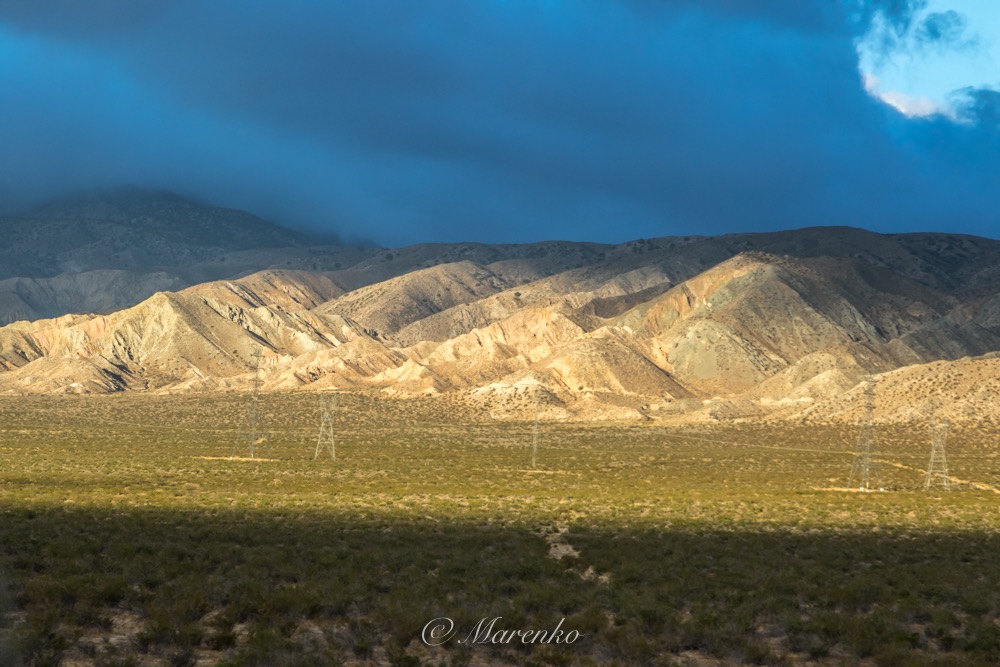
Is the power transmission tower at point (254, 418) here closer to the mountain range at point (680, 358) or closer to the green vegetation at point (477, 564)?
the mountain range at point (680, 358)

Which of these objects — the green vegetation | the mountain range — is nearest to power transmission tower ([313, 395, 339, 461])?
the green vegetation

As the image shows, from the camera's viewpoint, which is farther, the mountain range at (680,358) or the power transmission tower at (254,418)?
the mountain range at (680,358)

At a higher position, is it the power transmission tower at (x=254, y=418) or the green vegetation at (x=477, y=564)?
the green vegetation at (x=477, y=564)

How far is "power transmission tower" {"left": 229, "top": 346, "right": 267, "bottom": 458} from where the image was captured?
7479 centimetres

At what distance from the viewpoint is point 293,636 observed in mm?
15977

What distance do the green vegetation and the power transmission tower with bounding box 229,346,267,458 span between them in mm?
12411

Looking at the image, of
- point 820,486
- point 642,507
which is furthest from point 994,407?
point 642,507

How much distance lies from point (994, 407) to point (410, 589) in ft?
316

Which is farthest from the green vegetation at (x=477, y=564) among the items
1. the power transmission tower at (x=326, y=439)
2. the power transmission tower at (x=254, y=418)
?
the power transmission tower at (x=254, y=418)

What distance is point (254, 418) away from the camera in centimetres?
8462

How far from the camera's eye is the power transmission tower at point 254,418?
74794 mm

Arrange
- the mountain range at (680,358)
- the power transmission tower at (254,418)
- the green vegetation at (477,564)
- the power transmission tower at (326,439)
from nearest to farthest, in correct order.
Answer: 1. the green vegetation at (477,564)
2. the power transmission tower at (326,439)
3. the power transmission tower at (254,418)
4. the mountain range at (680,358)

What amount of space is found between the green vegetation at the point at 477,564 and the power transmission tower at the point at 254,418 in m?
12.4

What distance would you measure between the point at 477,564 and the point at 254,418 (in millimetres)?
64504
